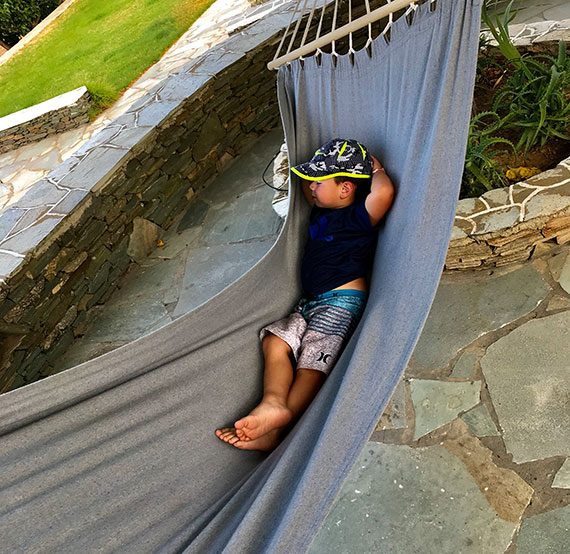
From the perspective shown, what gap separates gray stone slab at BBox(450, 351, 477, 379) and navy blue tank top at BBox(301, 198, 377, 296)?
40 cm

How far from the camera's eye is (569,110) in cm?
196

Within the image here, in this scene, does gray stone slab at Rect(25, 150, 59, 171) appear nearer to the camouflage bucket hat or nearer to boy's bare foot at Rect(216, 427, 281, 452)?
the camouflage bucket hat

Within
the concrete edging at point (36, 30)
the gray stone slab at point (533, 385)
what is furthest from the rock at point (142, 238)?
the concrete edging at point (36, 30)

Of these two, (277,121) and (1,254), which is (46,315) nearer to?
(1,254)

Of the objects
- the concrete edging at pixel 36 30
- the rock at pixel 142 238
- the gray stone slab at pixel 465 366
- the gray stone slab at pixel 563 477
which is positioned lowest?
the gray stone slab at pixel 563 477

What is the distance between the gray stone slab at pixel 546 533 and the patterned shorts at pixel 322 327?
1.86 ft

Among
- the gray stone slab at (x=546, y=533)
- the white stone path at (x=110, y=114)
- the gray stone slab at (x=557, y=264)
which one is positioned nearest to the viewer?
the gray stone slab at (x=546, y=533)

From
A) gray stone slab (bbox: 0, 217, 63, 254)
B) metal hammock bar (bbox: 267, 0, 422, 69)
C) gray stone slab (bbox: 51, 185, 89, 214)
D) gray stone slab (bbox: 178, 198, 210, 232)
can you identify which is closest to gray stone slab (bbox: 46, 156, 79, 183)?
gray stone slab (bbox: 51, 185, 89, 214)

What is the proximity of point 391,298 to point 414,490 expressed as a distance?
0.53 m

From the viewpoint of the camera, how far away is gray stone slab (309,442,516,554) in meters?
1.33

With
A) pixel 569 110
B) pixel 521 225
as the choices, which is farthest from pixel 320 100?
pixel 569 110

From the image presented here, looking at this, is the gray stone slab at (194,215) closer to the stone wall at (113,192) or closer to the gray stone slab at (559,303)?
the stone wall at (113,192)

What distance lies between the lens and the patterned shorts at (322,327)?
4.78 feet

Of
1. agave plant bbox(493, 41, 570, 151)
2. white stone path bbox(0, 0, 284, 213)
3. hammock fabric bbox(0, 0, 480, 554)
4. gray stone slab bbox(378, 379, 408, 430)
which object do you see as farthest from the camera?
white stone path bbox(0, 0, 284, 213)
